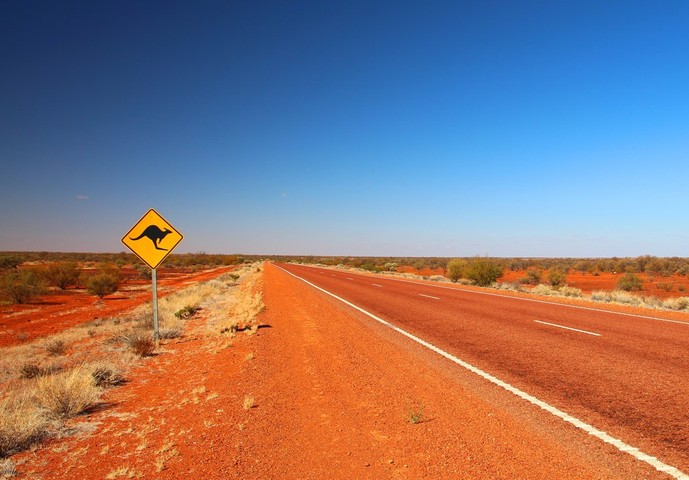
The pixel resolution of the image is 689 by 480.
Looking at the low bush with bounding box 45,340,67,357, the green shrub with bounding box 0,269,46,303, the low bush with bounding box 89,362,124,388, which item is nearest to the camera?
the low bush with bounding box 89,362,124,388

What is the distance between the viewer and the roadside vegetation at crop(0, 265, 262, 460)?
4668mm

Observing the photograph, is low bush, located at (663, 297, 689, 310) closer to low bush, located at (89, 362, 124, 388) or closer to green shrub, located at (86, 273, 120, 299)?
low bush, located at (89, 362, 124, 388)

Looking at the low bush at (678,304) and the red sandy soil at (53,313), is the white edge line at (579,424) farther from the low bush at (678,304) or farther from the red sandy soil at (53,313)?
the red sandy soil at (53,313)

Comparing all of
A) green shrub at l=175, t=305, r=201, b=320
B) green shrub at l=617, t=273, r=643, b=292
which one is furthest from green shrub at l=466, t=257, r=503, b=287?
green shrub at l=175, t=305, r=201, b=320

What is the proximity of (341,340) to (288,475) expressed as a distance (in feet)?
19.2

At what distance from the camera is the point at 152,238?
31.1 ft

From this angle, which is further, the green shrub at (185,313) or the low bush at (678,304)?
the low bush at (678,304)

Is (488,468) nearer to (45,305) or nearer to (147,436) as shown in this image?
(147,436)

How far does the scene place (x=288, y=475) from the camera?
11.7 feet

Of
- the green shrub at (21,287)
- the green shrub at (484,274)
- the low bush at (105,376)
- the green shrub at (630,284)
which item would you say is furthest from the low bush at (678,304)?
the green shrub at (21,287)

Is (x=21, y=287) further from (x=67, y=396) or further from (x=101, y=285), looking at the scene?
(x=67, y=396)

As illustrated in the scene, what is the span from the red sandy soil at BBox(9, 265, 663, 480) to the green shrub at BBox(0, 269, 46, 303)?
77.5ft

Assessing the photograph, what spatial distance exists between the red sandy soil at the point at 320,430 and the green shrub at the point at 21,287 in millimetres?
23637

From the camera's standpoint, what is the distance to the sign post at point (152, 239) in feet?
30.3
